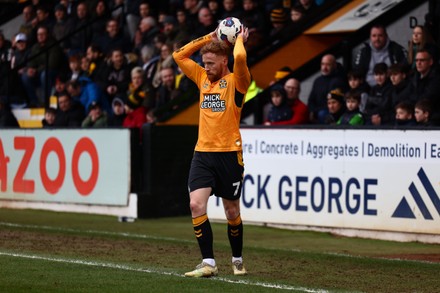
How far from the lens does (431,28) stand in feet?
60.8

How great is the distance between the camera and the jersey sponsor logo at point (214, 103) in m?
10.9

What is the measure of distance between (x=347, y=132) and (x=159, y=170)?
13.3 ft

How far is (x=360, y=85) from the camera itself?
17719 millimetres

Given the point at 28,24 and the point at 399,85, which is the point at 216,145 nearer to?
the point at 399,85

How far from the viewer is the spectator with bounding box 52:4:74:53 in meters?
26.6

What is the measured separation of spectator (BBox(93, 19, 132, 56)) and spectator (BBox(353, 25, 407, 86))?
A: 280 inches

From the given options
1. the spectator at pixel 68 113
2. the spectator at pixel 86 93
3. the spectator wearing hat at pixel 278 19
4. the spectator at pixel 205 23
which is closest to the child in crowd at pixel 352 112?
the spectator wearing hat at pixel 278 19

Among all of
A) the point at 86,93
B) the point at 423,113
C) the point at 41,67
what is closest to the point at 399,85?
the point at 423,113

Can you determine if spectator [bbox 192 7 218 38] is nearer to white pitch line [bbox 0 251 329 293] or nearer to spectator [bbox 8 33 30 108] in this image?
spectator [bbox 8 33 30 108]

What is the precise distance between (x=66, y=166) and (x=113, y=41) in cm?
616

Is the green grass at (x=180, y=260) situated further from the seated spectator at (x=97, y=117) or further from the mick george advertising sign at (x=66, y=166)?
the seated spectator at (x=97, y=117)

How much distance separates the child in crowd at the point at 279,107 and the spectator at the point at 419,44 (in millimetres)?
2089

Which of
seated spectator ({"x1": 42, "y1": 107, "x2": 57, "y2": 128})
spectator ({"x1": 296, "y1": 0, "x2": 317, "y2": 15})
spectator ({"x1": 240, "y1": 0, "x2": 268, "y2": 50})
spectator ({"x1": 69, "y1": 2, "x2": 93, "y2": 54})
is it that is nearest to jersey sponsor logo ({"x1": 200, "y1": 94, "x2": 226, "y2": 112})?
spectator ({"x1": 240, "y1": 0, "x2": 268, "y2": 50})

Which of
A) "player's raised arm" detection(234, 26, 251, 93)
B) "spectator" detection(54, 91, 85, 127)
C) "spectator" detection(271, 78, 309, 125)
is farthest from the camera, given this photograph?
"spectator" detection(54, 91, 85, 127)
